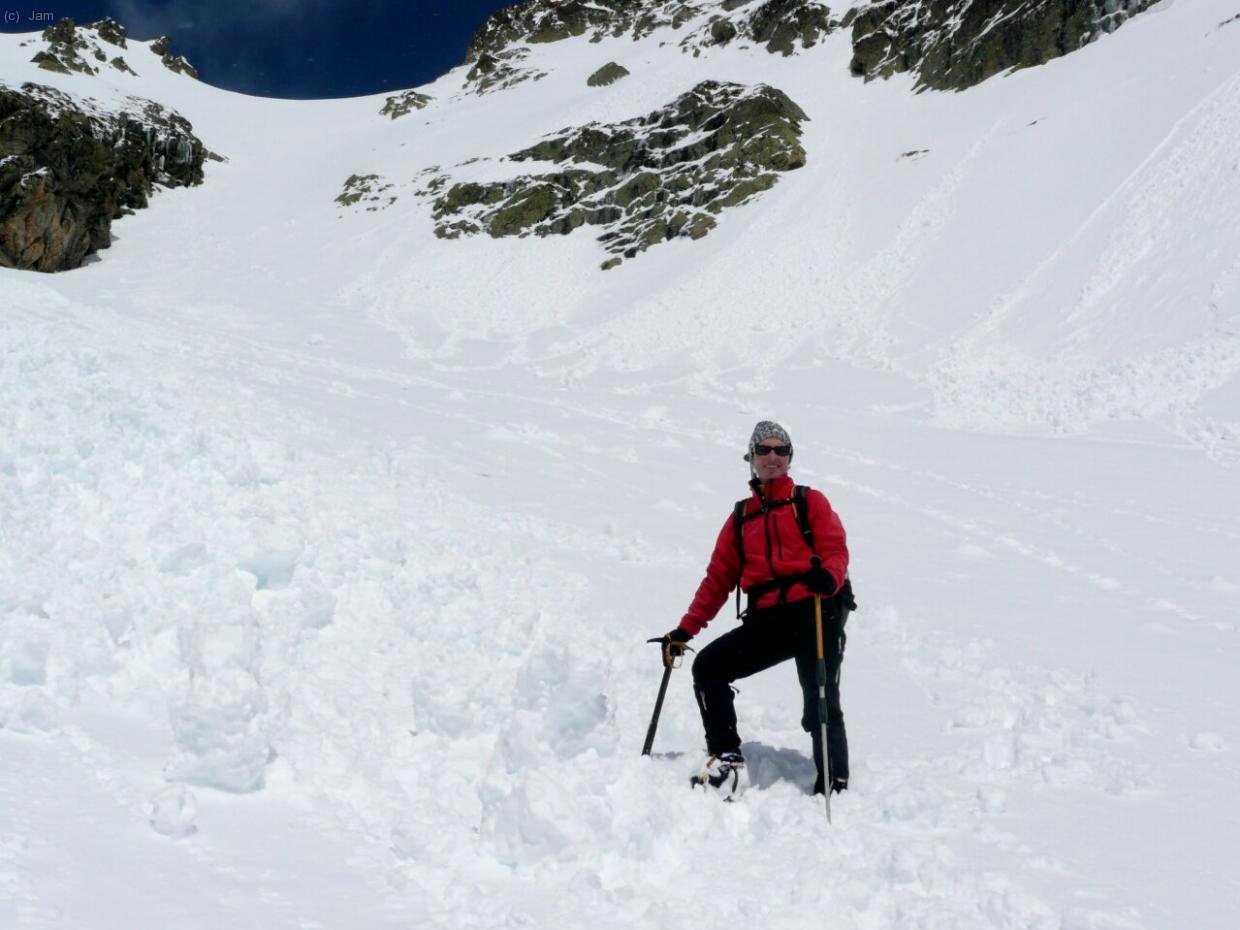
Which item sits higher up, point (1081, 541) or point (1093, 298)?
point (1093, 298)

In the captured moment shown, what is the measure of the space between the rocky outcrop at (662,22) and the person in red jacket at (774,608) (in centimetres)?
7207

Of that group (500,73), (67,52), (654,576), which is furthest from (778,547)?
(67,52)

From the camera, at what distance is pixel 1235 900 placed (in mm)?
3207

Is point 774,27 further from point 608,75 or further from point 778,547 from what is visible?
point 778,547

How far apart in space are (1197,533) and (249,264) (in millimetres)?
43996

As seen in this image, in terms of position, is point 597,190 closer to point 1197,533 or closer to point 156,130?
point 156,130

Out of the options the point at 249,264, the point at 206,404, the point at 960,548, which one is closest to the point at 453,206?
the point at 249,264

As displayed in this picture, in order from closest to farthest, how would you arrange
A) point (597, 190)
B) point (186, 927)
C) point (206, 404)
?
point (186, 927) → point (206, 404) → point (597, 190)

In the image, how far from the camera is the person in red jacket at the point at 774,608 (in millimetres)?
4387

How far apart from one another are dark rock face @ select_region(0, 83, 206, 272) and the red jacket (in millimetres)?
46775

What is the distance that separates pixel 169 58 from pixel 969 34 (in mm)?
99751

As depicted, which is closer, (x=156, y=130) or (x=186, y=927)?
(x=186, y=927)

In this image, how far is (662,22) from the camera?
9456cm

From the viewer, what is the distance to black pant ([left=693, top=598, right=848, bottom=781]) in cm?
446
